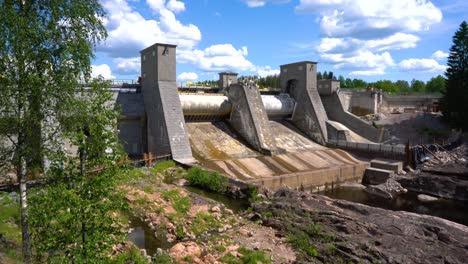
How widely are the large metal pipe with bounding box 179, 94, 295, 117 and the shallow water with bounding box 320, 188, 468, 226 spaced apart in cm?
1034

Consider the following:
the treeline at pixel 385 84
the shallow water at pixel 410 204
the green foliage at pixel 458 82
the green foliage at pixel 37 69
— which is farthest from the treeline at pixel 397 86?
the green foliage at pixel 37 69

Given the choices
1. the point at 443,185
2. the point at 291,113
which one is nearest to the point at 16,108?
the point at 443,185

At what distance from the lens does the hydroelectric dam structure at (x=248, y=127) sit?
21938 mm

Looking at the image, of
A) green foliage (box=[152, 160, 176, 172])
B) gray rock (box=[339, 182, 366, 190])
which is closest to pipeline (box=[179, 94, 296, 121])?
green foliage (box=[152, 160, 176, 172])

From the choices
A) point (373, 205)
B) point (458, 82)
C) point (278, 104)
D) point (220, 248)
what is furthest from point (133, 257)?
point (458, 82)

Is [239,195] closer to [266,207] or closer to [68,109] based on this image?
[266,207]

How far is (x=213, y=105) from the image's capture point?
87.9ft

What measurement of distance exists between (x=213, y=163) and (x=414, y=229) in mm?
11556

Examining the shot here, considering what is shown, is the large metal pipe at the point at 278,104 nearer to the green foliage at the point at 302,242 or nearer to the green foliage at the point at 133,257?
the green foliage at the point at 302,242

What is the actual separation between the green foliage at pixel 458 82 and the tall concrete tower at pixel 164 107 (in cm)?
2605

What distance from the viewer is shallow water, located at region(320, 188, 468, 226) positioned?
19.4 m

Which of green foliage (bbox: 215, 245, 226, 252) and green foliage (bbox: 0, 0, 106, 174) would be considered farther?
green foliage (bbox: 215, 245, 226, 252)

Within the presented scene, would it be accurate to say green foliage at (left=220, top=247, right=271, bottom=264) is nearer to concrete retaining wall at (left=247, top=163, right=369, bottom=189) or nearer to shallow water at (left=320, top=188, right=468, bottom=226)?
concrete retaining wall at (left=247, top=163, right=369, bottom=189)

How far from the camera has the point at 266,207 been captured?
50.5 ft
